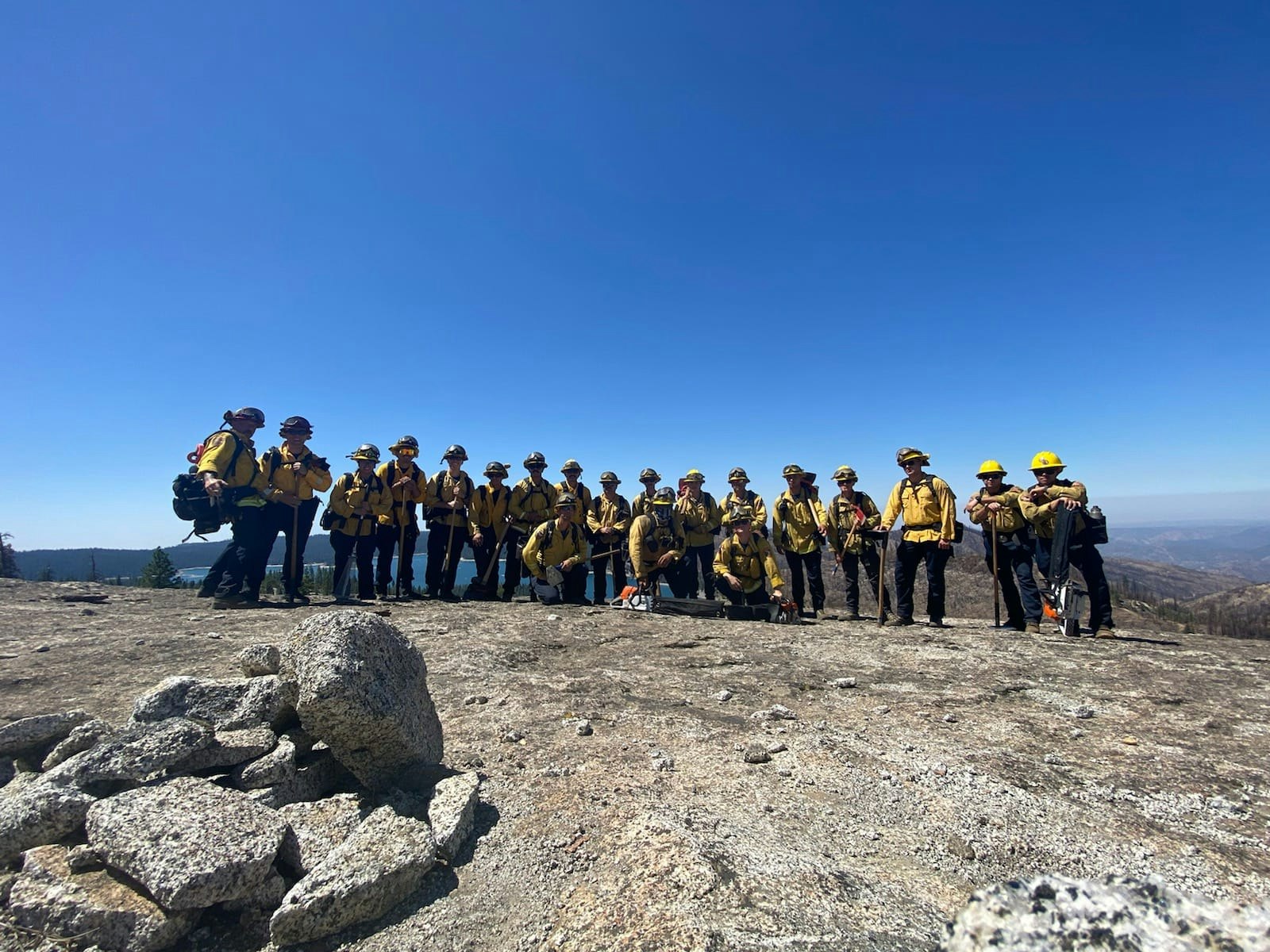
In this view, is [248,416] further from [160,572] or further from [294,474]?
[160,572]

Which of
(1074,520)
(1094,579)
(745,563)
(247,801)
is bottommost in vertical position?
(247,801)

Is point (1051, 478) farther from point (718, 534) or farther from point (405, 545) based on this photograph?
point (405, 545)

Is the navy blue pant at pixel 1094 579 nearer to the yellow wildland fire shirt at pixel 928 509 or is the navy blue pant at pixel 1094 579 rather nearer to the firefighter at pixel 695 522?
the yellow wildland fire shirt at pixel 928 509

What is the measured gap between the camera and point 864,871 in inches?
114

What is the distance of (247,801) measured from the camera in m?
3.02

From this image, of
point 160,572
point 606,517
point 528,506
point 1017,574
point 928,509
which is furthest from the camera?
point 160,572

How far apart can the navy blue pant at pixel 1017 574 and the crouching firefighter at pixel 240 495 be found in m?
13.1

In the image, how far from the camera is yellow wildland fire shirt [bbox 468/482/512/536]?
12.7 m

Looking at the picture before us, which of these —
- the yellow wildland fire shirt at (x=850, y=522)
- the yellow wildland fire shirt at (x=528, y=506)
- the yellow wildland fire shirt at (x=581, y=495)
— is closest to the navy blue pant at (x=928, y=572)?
the yellow wildland fire shirt at (x=850, y=522)

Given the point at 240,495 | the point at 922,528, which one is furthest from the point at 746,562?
the point at 240,495

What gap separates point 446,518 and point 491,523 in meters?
0.98

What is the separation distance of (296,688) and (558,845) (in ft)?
6.93

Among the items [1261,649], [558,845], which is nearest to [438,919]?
[558,845]

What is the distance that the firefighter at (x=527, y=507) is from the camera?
42.1ft
